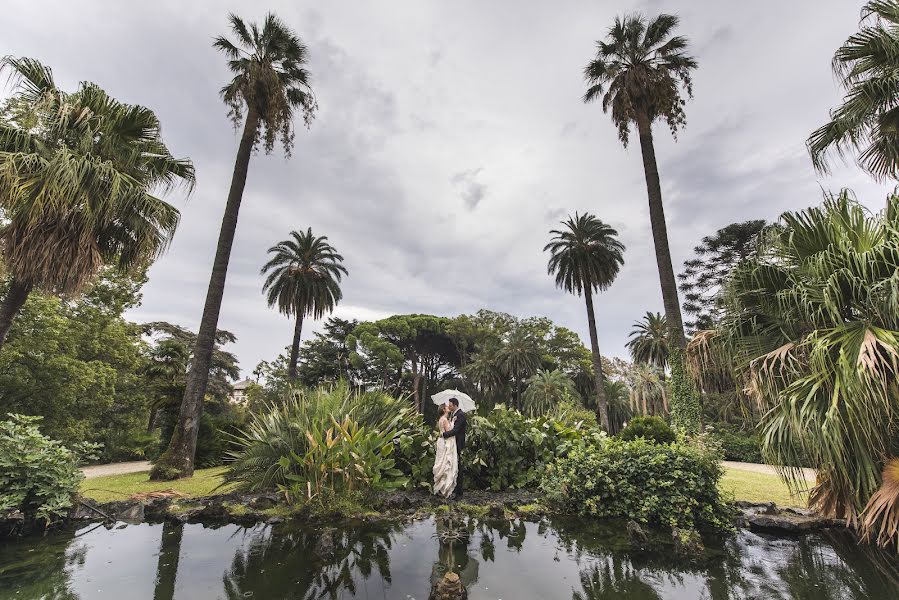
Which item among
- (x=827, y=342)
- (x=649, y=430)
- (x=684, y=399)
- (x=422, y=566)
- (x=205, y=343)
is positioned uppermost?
(x=205, y=343)

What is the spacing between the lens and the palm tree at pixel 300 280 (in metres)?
29.1

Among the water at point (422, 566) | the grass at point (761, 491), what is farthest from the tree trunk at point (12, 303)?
the grass at point (761, 491)

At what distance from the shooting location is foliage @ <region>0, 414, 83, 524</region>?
207 inches

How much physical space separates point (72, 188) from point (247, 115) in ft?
28.8

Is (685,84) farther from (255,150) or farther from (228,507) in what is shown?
(228,507)

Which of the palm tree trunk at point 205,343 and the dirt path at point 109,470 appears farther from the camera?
the dirt path at point 109,470

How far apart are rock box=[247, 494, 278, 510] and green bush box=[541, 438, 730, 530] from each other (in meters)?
4.59

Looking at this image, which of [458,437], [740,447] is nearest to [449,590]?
[458,437]

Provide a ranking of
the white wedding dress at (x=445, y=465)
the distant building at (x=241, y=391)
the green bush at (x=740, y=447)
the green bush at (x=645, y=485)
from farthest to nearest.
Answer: the distant building at (x=241, y=391)
the green bush at (x=740, y=447)
the white wedding dress at (x=445, y=465)
the green bush at (x=645, y=485)

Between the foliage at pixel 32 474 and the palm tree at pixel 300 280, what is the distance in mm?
23189

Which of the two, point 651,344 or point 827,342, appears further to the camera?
point 651,344

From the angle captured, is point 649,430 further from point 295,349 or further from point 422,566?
point 295,349

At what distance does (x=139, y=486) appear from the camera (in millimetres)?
9867

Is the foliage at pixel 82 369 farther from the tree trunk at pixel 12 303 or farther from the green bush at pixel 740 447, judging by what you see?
the green bush at pixel 740 447
